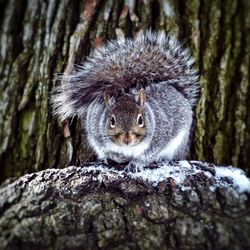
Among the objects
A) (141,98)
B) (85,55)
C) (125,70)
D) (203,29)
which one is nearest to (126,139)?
(141,98)

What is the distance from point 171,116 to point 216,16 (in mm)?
520

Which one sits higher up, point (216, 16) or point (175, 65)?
point (216, 16)

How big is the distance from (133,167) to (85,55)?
60cm

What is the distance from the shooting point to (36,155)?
217cm

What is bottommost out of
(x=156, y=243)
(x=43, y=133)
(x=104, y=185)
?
(x=156, y=243)

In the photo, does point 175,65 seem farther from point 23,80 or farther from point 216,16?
point 23,80

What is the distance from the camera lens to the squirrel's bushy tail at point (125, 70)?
2.09 metres

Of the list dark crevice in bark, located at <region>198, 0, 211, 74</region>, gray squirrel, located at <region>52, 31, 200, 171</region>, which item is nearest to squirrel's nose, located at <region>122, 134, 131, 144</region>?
gray squirrel, located at <region>52, 31, 200, 171</region>

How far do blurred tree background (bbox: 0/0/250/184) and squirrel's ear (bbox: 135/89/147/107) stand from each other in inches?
12.7

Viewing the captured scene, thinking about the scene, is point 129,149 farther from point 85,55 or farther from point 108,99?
point 85,55

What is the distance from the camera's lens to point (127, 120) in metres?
1.94

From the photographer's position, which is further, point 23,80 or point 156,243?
point 23,80

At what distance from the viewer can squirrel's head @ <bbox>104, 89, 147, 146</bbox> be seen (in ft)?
6.33

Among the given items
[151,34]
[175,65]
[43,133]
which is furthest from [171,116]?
[43,133]
